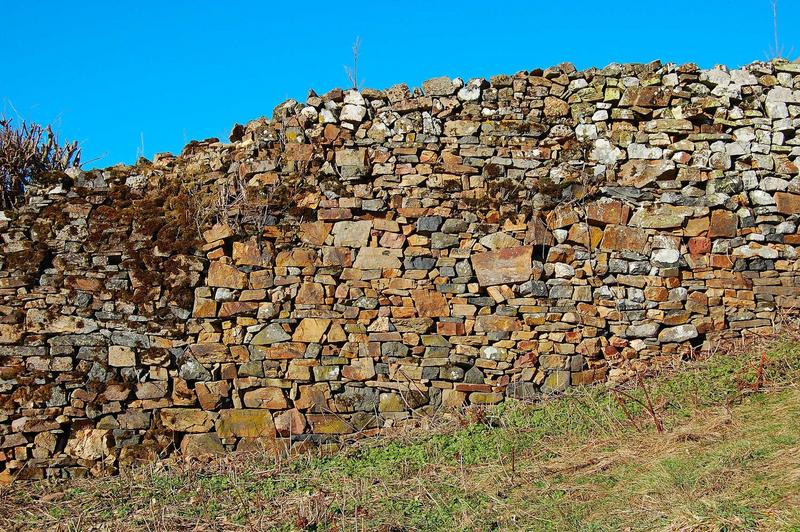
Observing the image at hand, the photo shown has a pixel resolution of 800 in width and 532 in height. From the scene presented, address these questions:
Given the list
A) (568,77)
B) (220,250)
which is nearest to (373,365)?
(220,250)

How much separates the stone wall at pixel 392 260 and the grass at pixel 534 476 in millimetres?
401

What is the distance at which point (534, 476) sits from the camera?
5730 mm

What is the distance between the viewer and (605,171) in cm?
772

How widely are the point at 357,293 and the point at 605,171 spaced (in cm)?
269

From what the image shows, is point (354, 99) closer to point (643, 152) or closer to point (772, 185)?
point (643, 152)

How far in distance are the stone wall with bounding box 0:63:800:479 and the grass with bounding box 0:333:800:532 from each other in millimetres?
401

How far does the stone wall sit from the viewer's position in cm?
704

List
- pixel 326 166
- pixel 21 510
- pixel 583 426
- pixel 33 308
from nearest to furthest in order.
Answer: pixel 21 510 → pixel 583 426 → pixel 33 308 → pixel 326 166

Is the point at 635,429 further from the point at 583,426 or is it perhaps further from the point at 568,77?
the point at 568,77

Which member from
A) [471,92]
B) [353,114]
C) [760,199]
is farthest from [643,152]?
[353,114]

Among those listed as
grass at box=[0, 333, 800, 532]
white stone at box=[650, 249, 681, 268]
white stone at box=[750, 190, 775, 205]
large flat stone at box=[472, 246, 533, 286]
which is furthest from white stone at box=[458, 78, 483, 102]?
grass at box=[0, 333, 800, 532]

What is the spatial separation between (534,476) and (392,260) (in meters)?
2.51

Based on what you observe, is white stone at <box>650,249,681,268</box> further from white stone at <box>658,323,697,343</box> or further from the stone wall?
white stone at <box>658,323,697,343</box>

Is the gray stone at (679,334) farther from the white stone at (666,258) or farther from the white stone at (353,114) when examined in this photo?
the white stone at (353,114)
